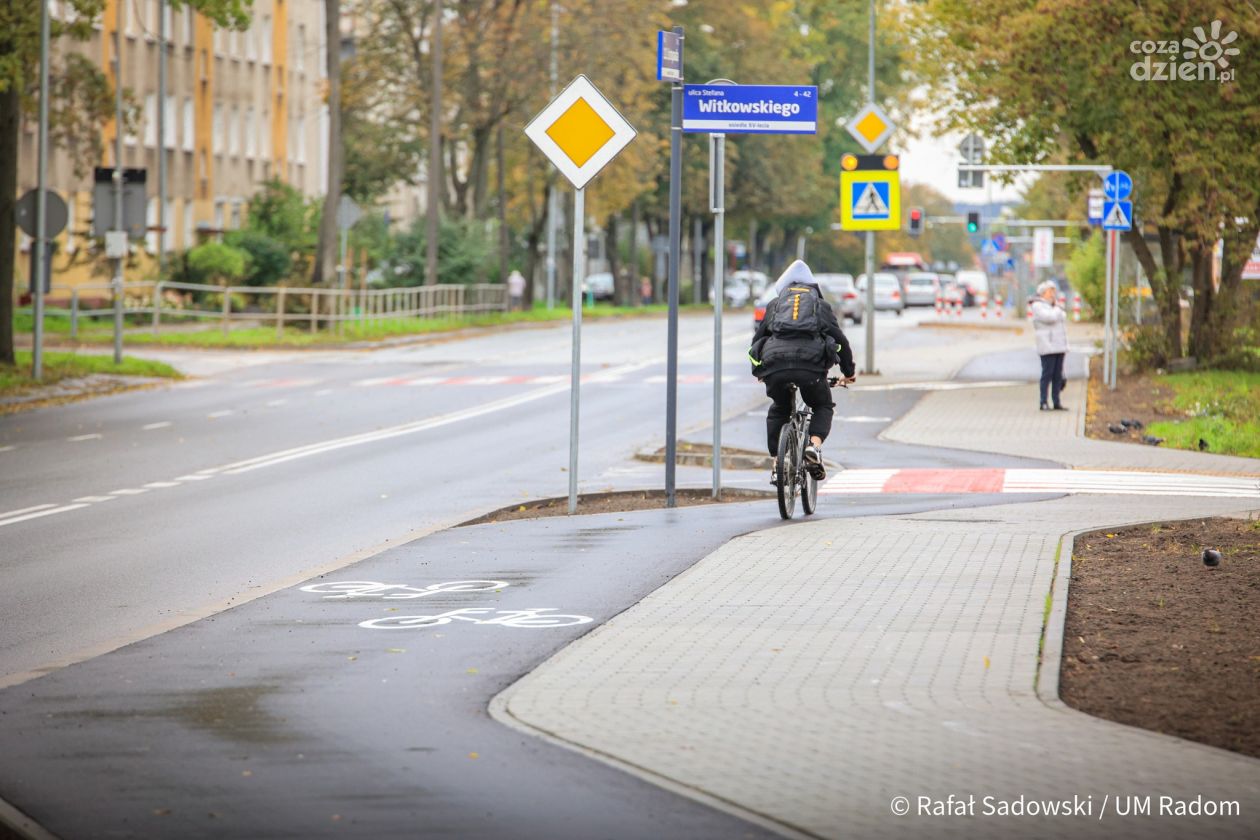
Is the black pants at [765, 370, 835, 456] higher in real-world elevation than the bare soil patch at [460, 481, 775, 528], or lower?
higher

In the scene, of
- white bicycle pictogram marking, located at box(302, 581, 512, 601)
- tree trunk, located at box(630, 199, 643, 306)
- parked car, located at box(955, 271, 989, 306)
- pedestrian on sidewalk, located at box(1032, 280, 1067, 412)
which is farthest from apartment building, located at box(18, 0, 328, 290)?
white bicycle pictogram marking, located at box(302, 581, 512, 601)

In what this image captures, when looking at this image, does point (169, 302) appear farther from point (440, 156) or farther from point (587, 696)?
point (587, 696)

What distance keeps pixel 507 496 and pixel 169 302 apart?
36.4 meters

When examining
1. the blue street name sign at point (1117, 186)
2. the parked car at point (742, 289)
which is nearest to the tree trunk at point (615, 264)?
the parked car at point (742, 289)

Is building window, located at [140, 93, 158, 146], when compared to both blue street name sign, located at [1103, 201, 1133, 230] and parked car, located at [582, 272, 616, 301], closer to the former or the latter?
parked car, located at [582, 272, 616, 301]

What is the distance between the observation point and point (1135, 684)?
861 centimetres

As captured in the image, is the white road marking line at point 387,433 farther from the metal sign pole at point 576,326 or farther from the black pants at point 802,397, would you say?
the black pants at point 802,397

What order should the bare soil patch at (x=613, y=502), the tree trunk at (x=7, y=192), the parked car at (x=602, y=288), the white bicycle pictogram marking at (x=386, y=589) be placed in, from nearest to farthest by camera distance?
the white bicycle pictogram marking at (x=386, y=589), the bare soil patch at (x=613, y=502), the tree trunk at (x=7, y=192), the parked car at (x=602, y=288)

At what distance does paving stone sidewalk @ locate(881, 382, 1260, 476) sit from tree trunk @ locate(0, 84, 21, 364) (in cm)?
1334

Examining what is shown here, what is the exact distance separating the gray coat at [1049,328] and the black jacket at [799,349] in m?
12.8

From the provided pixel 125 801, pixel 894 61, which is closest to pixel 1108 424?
pixel 125 801

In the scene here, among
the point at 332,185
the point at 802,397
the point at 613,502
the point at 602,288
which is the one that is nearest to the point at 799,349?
the point at 802,397

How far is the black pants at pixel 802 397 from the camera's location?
15203 millimetres

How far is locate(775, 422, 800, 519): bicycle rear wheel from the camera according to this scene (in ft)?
49.2
